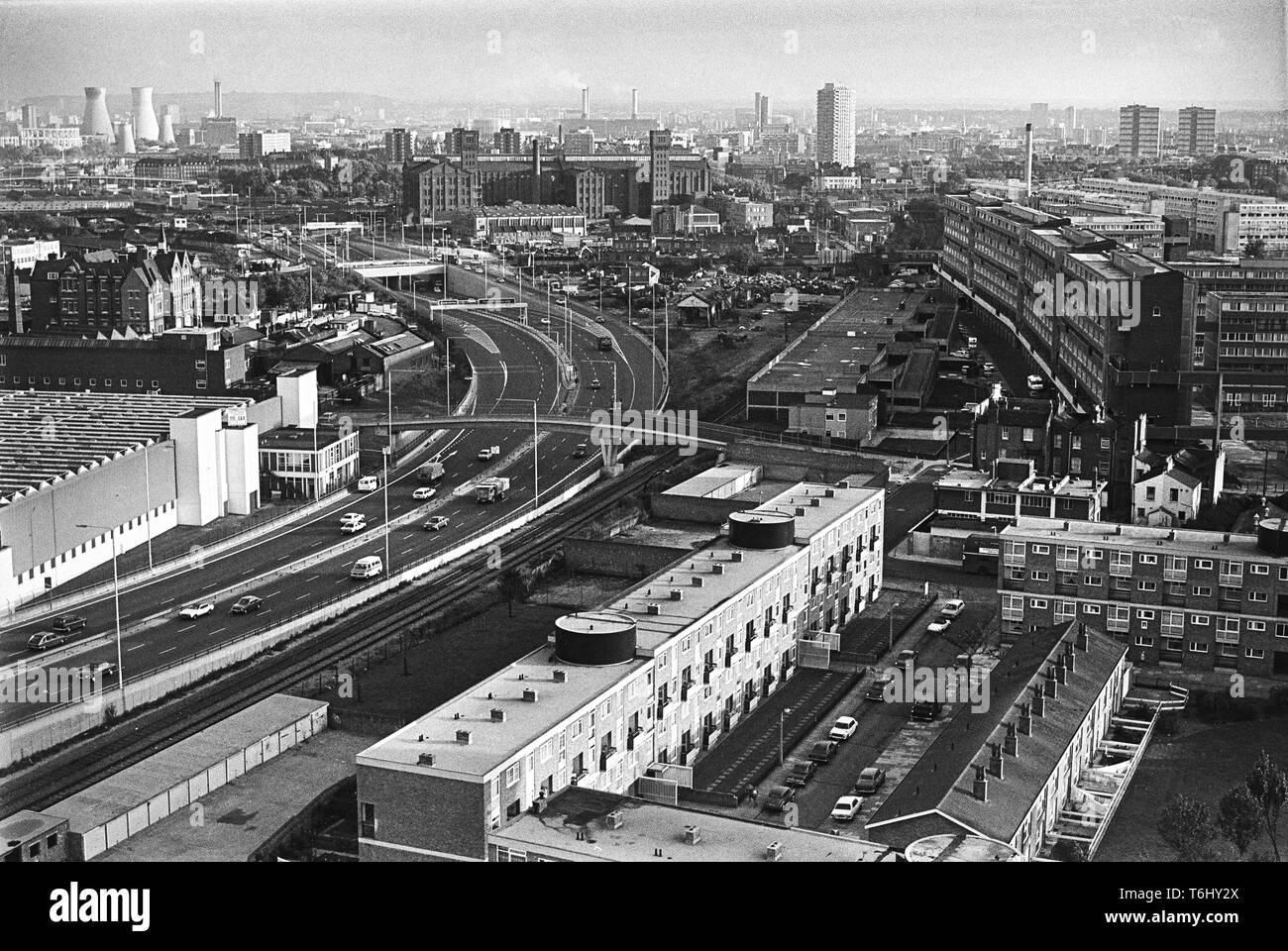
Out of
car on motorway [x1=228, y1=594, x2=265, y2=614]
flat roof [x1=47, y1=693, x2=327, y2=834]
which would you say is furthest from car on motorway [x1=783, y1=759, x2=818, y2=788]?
car on motorway [x1=228, y1=594, x2=265, y2=614]

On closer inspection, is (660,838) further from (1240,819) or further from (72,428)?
(72,428)

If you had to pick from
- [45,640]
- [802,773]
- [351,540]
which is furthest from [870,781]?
[351,540]

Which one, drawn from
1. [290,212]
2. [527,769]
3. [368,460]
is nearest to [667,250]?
[290,212]

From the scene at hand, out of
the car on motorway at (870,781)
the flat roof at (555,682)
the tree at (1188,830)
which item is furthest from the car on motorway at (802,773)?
the tree at (1188,830)

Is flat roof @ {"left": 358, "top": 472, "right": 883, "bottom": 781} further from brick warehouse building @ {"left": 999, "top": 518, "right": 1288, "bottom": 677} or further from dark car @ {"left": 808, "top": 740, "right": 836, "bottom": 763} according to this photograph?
brick warehouse building @ {"left": 999, "top": 518, "right": 1288, "bottom": 677}

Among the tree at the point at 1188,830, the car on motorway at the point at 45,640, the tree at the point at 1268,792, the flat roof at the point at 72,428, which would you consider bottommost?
the car on motorway at the point at 45,640

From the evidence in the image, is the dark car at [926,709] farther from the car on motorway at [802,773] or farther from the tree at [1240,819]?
the tree at [1240,819]

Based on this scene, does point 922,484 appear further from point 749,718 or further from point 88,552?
point 88,552
